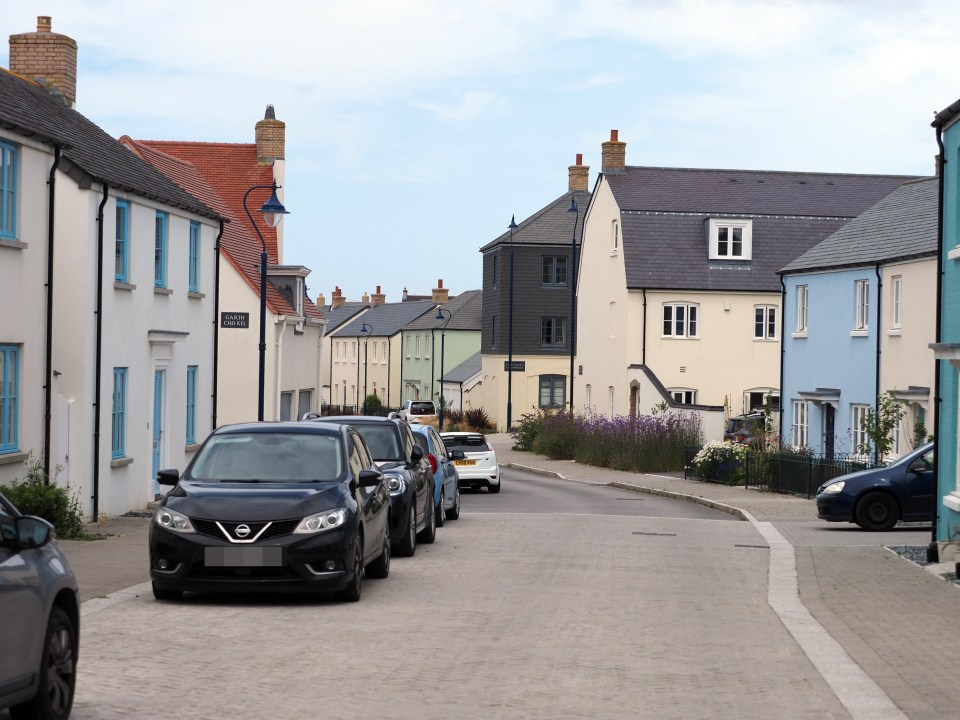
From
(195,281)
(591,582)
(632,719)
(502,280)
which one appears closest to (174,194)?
(195,281)

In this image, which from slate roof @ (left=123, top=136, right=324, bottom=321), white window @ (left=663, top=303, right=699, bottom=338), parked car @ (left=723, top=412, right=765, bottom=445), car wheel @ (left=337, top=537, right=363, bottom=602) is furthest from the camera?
white window @ (left=663, top=303, right=699, bottom=338)

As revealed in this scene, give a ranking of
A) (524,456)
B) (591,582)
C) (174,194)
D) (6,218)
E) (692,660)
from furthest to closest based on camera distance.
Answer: (524,456), (174,194), (6,218), (591,582), (692,660)

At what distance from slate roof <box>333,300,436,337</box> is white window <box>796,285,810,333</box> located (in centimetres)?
6552

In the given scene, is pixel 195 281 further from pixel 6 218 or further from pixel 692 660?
pixel 692 660

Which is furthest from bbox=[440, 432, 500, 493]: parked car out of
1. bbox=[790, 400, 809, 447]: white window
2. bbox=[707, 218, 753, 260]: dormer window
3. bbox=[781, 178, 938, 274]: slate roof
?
bbox=[707, 218, 753, 260]: dormer window

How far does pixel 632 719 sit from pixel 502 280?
67779mm

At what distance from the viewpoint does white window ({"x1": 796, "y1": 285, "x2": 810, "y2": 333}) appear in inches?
1575

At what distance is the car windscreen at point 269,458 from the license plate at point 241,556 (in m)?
1.09

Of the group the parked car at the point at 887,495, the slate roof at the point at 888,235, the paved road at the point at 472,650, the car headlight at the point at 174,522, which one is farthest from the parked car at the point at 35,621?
the slate roof at the point at 888,235

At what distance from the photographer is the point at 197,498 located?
40.5ft

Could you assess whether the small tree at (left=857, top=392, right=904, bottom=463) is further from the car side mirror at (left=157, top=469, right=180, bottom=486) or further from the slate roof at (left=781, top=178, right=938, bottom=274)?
the car side mirror at (left=157, top=469, right=180, bottom=486)

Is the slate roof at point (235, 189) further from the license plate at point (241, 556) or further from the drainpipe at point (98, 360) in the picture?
the license plate at point (241, 556)

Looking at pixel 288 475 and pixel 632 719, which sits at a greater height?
pixel 288 475

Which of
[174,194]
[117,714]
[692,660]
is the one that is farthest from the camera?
[174,194]
